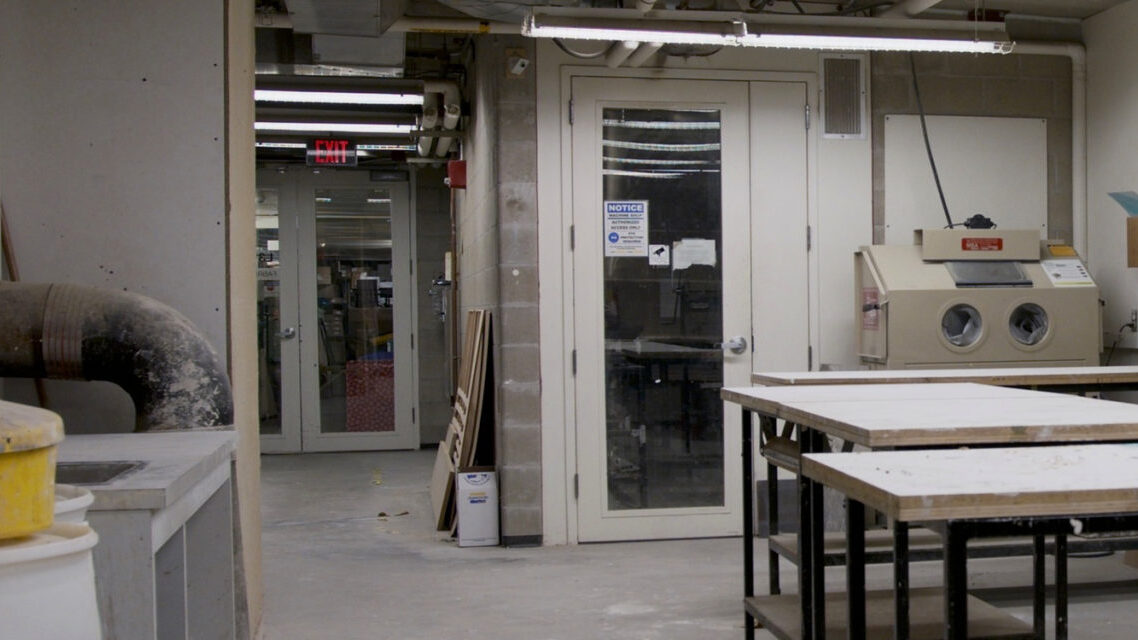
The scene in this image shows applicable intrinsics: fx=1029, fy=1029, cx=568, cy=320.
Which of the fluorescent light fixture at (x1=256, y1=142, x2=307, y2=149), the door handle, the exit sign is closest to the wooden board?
the door handle

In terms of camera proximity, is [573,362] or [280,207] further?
[280,207]

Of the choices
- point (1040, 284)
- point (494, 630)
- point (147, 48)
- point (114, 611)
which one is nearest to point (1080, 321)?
point (1040, 284)

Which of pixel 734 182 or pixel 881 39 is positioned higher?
pixel 881 39

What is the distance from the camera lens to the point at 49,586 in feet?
4.27

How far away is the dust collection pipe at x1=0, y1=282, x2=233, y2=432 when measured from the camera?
2.68m

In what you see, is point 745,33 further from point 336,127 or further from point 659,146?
point 336,127

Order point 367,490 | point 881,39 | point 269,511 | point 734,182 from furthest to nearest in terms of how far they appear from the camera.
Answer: point 367,490 < point 269,511 < point 734,182 < point 881,39

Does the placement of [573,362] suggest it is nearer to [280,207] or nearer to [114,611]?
[114,611]

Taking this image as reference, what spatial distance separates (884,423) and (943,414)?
290mm

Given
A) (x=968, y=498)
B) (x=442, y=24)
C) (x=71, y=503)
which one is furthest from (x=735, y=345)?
(x=71, y=503)

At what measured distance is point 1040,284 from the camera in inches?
197

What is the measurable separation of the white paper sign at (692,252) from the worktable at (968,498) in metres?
3.23

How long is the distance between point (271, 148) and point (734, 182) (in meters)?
4.31

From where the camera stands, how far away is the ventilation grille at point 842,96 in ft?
18.0
